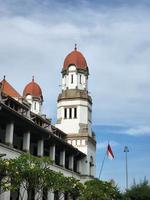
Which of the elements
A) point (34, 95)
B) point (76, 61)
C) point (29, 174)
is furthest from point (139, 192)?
point (29, 174)

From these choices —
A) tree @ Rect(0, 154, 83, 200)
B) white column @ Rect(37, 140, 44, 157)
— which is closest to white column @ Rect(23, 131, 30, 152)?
white column @ Rect(37, 140, 44, 157)

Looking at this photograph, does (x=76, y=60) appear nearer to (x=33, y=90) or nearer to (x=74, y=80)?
(x=74, y=80)

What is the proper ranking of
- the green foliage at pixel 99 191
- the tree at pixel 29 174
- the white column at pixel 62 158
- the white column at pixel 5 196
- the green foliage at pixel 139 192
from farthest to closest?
the green foliage at pixel 139 192
the white column at pixel 62 158
the green foliage at pixel 99 191
the white column at pixel 5 196
the tree at pixel 29 174

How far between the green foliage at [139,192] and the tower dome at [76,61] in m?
24.7

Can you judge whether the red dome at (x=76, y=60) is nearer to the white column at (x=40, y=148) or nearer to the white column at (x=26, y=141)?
the white column at (x=40, y=148)

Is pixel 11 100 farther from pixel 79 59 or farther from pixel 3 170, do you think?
pixel 79 59

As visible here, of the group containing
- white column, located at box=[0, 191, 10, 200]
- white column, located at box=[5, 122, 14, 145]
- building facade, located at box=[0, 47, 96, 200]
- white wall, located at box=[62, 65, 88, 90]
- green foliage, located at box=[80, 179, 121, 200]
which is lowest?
white column, located at box=[0, 191, 10, 200]

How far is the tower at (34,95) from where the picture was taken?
11550 centimetres

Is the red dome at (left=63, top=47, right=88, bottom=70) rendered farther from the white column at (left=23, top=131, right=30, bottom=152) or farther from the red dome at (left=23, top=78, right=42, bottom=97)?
the white column at (left=23, top=131, right=30, bottom=152)

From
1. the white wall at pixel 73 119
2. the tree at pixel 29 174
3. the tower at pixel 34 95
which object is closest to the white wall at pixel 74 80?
the white wall at pixel 73 119

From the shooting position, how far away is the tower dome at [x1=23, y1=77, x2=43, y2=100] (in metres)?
116

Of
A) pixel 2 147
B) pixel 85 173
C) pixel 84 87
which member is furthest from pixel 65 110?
pixel 2 147

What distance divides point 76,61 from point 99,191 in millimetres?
34863

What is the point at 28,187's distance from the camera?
49188mm
